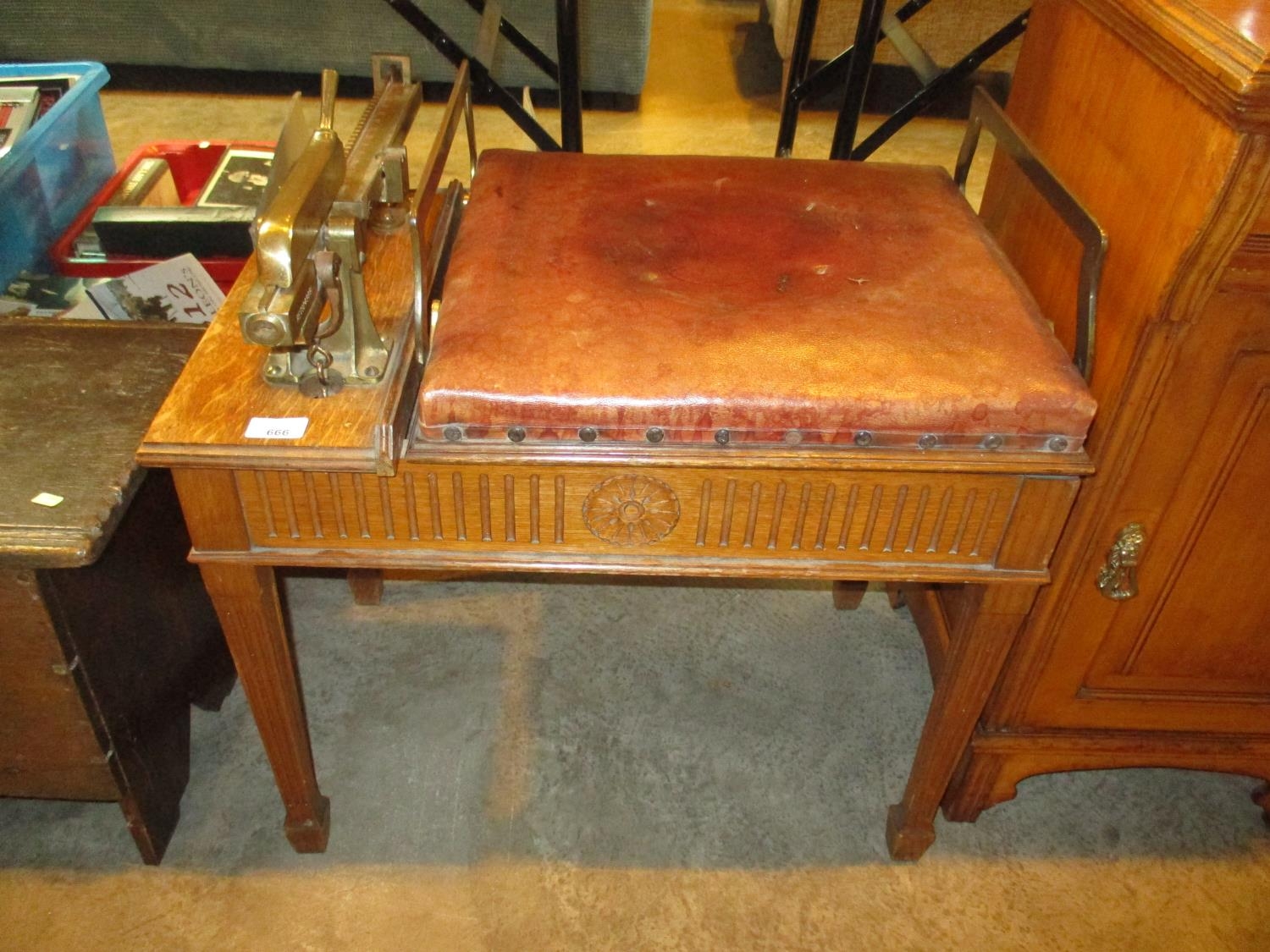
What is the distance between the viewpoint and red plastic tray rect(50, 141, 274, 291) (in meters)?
1.77

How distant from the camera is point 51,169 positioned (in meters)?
1.81

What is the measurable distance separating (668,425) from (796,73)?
907 mm

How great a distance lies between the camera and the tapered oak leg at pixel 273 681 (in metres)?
1.03

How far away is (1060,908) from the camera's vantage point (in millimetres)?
1328

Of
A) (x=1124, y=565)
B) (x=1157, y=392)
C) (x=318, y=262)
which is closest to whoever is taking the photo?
(x=318, y=262)

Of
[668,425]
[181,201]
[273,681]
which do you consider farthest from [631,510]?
[181,201]

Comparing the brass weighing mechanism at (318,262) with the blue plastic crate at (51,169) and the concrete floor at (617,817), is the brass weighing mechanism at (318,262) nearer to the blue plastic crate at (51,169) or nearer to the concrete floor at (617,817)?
the concrete floor at (617,817)

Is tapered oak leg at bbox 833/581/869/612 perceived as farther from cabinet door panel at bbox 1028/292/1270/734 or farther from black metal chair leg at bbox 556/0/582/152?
black metal chair leg at bbox 556/0/582/152

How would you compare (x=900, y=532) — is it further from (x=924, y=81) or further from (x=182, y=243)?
(x=182, y=243)

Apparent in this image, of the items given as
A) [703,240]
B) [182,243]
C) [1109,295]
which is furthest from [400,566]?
[182,243]

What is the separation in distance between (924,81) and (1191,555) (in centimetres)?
90

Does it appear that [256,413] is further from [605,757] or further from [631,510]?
[605,757]

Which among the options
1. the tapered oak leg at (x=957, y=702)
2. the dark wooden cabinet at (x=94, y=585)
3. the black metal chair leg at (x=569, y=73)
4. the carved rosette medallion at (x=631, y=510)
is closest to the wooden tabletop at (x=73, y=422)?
the dark wooden cabinet at (x=94, y=585)

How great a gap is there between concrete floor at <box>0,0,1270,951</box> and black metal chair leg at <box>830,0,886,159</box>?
0.78m
